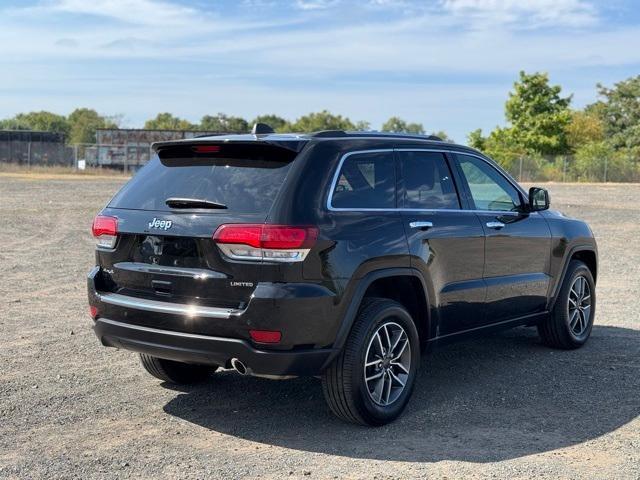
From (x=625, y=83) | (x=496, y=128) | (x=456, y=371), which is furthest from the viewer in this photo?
(x=625, y=83)

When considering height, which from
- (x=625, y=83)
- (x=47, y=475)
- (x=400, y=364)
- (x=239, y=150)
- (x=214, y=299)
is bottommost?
(x=47, y=475)

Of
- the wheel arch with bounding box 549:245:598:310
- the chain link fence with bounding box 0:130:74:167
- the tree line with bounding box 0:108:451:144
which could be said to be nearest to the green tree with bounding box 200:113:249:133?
the tree line with bounding box 0:108:451:144

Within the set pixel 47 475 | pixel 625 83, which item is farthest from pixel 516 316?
pixel 625 83

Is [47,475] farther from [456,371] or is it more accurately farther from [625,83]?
[625,83]

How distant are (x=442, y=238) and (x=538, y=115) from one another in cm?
6050

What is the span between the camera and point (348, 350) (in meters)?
5.33

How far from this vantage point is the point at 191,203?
17.5ft

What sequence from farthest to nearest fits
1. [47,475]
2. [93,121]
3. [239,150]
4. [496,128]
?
[93,121] < [496,128] < [239,150] < [47,475]

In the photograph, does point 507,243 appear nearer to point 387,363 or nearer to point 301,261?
point 387,363

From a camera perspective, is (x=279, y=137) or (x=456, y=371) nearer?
(x=279, y=137)

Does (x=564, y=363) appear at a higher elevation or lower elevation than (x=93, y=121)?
lower

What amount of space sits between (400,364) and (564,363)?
2.29 m

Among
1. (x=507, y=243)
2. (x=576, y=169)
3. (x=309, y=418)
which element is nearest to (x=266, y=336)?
(x=309, y=418)

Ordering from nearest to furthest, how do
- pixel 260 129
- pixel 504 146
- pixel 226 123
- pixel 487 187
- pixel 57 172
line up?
pixel 260 129
pixel 487 187
pixel 57 172
pixel 504 146
pixel 226 123
